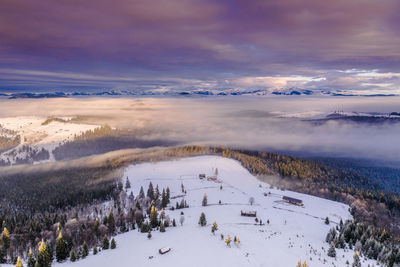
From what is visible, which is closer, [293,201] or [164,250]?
[164,250]

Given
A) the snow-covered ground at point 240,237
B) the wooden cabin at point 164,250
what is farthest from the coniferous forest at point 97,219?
the wooden cabin at point 164,250

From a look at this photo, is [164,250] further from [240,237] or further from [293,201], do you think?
[293,201]

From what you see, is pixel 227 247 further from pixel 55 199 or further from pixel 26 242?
pixel 55 199

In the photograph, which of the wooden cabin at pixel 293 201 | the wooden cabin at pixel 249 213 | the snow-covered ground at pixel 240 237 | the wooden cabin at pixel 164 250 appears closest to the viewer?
the snow-covered ground at pixel 240 237

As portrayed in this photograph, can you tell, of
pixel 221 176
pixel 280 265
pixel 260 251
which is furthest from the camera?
pixel 221 176

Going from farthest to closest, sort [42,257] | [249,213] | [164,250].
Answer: [249,213] < [164,250] < [42,257]

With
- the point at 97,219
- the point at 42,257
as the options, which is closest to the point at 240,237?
the point at 97,219

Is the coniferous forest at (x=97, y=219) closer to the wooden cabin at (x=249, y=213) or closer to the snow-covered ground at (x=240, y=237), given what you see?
the snow-covered ground at (x=240, y=237)

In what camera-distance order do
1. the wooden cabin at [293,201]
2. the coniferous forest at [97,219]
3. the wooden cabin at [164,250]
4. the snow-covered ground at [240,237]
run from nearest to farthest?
the snow-covered ground at [240,237]
the wooden cabin at [164,250]
the coniferous forest at [97,219]
the wooden cabin at [293,201]

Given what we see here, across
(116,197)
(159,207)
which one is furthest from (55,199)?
(159,207)

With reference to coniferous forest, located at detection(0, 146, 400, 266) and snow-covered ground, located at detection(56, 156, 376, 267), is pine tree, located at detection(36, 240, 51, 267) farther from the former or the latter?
snow-covered ground, located at detection(56, 156, 376, 267)

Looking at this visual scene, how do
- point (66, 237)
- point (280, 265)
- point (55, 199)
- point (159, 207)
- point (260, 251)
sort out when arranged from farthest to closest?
point (55, 199), point (159, 207), point (66, 237), point (260, 251), point (280, 265)
